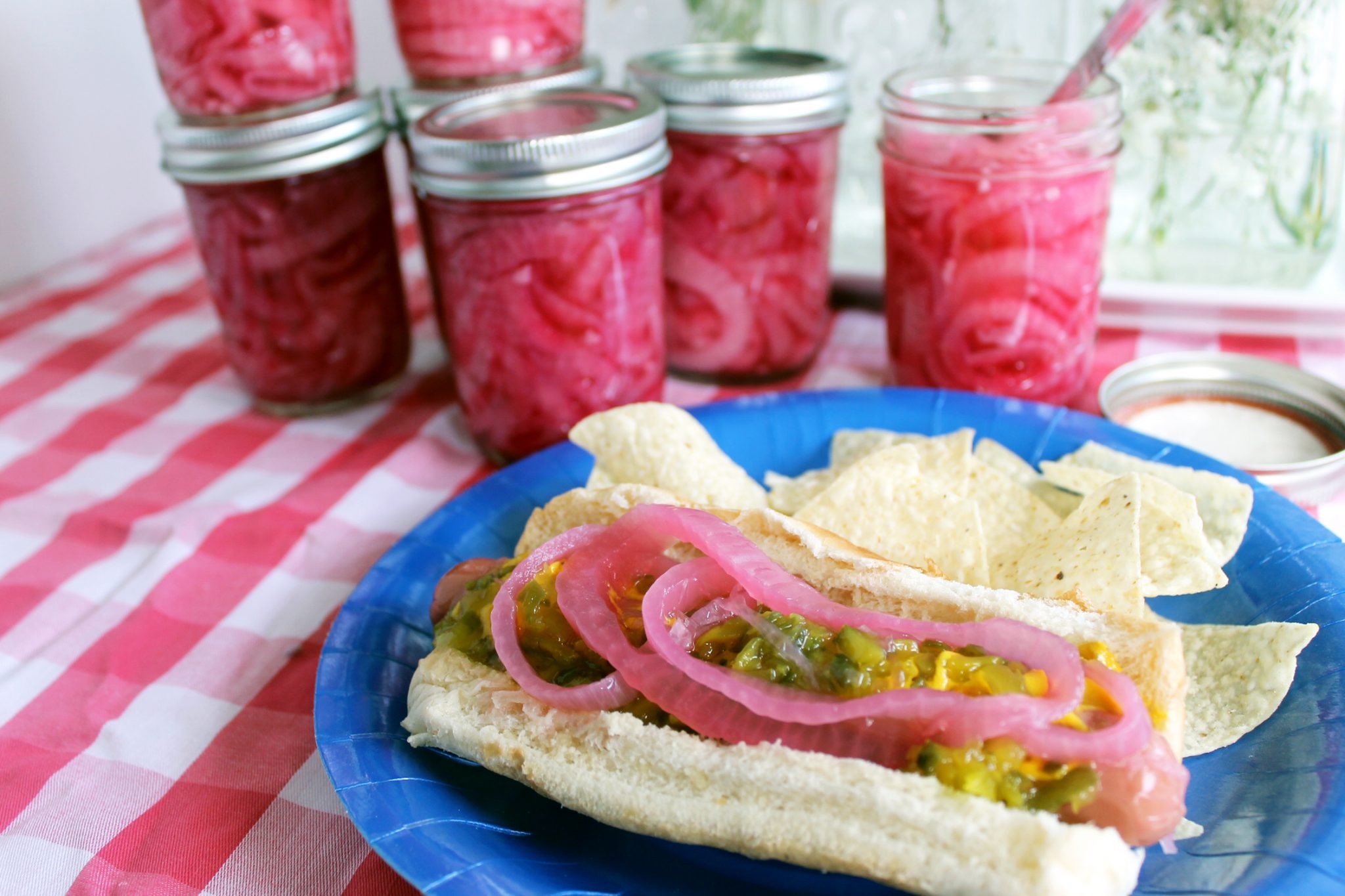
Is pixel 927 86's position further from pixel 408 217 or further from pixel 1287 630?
pixel 408 217

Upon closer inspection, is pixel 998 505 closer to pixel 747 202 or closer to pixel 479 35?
pixel 747 202

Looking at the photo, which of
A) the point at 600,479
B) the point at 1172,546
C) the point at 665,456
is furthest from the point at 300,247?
the point at 1172,546

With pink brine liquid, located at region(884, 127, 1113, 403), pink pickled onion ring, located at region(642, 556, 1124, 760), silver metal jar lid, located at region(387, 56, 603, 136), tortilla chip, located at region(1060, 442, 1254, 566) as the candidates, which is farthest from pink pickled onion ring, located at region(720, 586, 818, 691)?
silver metal jar lid, located at region(387, 56, 603, 136)

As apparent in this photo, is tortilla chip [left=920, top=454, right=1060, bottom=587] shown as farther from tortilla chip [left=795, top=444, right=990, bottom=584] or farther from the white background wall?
the white background wall

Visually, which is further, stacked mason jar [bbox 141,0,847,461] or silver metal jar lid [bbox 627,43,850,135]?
silver metal jar lid [bbox 627,43,850,135]

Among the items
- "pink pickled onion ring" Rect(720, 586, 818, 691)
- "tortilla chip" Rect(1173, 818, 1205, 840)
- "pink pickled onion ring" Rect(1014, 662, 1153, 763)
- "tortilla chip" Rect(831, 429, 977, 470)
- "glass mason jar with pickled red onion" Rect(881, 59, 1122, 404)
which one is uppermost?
"glass mason jar with pickled red onion" Rect(881, 59, 1122, 404)

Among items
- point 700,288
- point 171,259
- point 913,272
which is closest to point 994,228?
point 913,272

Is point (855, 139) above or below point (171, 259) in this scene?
above

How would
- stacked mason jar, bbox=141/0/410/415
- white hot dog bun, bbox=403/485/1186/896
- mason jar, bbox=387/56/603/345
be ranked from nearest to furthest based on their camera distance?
white hot dog bun, bbox=403/485/1186/896
stacked mason jar, bbox=141/0/410/415
mason jar, bbox=387/56/603/345
